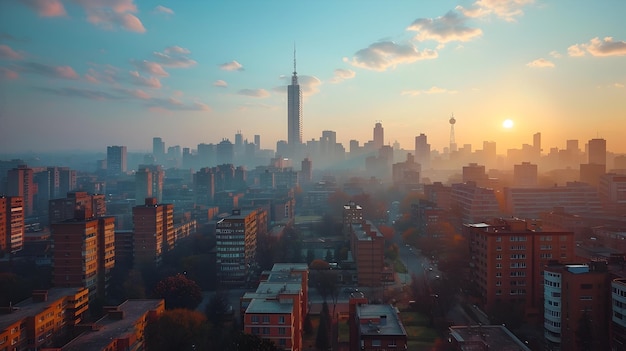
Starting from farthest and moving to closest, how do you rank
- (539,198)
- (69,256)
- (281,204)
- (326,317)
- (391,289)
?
(281,204)
(539,198)
(391,289)
(69,256)
(326,317)

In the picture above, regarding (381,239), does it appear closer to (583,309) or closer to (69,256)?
(583,309)

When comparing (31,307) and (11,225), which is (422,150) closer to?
(11,225)

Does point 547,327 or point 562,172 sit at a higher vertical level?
point 562,172

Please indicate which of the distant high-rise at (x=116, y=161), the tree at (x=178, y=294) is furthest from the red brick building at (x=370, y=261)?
the distant high-rise at (x=116, y=161)

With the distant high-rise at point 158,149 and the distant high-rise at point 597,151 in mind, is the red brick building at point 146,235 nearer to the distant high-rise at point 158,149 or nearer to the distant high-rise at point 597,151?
the distant high-rise at point 597,151

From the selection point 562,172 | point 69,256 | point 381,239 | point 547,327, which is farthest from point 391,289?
point 562,172

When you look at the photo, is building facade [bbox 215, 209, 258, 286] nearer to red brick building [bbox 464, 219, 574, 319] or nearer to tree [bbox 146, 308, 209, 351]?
tree [bbox 146, 308, 209, 351]
